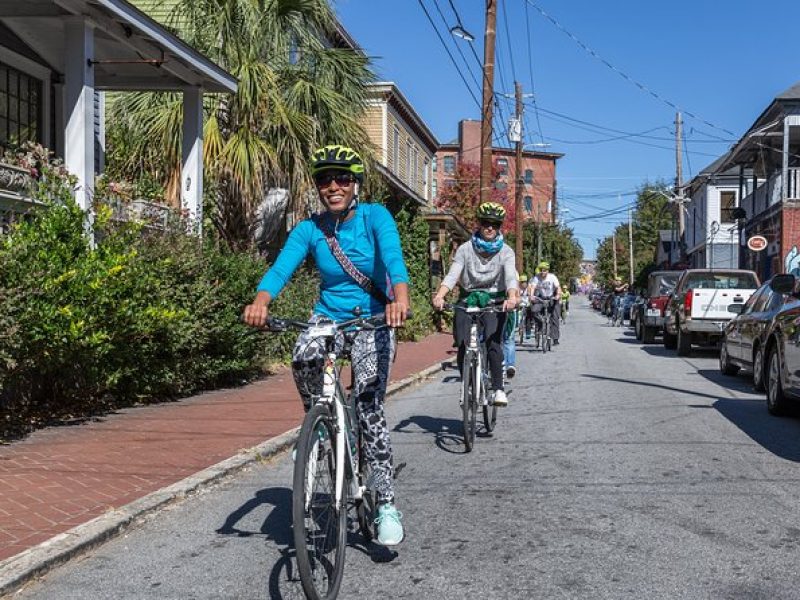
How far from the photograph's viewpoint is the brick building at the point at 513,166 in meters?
79.6

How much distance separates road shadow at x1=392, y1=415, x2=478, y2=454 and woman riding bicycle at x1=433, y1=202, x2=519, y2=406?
54 centimetres

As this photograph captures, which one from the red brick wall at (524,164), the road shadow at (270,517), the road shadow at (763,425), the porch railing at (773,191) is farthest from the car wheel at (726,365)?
the red brick wall at (524,164)

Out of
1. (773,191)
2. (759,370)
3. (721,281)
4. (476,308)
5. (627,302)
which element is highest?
(773,191)

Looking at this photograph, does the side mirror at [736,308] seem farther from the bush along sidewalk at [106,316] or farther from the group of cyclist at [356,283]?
the group of cyclist at [356,283]

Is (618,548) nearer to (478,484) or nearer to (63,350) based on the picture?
(478,484)

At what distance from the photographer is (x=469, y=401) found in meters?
7.42

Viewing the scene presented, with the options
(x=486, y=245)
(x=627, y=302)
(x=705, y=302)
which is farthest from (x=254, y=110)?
(x=627, y=302)

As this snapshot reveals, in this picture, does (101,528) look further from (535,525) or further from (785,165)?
(785,165)

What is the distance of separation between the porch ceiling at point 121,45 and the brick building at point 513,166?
54.9m

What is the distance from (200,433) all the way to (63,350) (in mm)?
1377

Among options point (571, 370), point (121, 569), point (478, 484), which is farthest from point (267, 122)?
point (121, 569)

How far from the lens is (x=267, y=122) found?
15.1 metres

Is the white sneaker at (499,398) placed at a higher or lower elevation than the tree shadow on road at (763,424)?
higher

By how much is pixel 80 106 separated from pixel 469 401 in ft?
21.3
